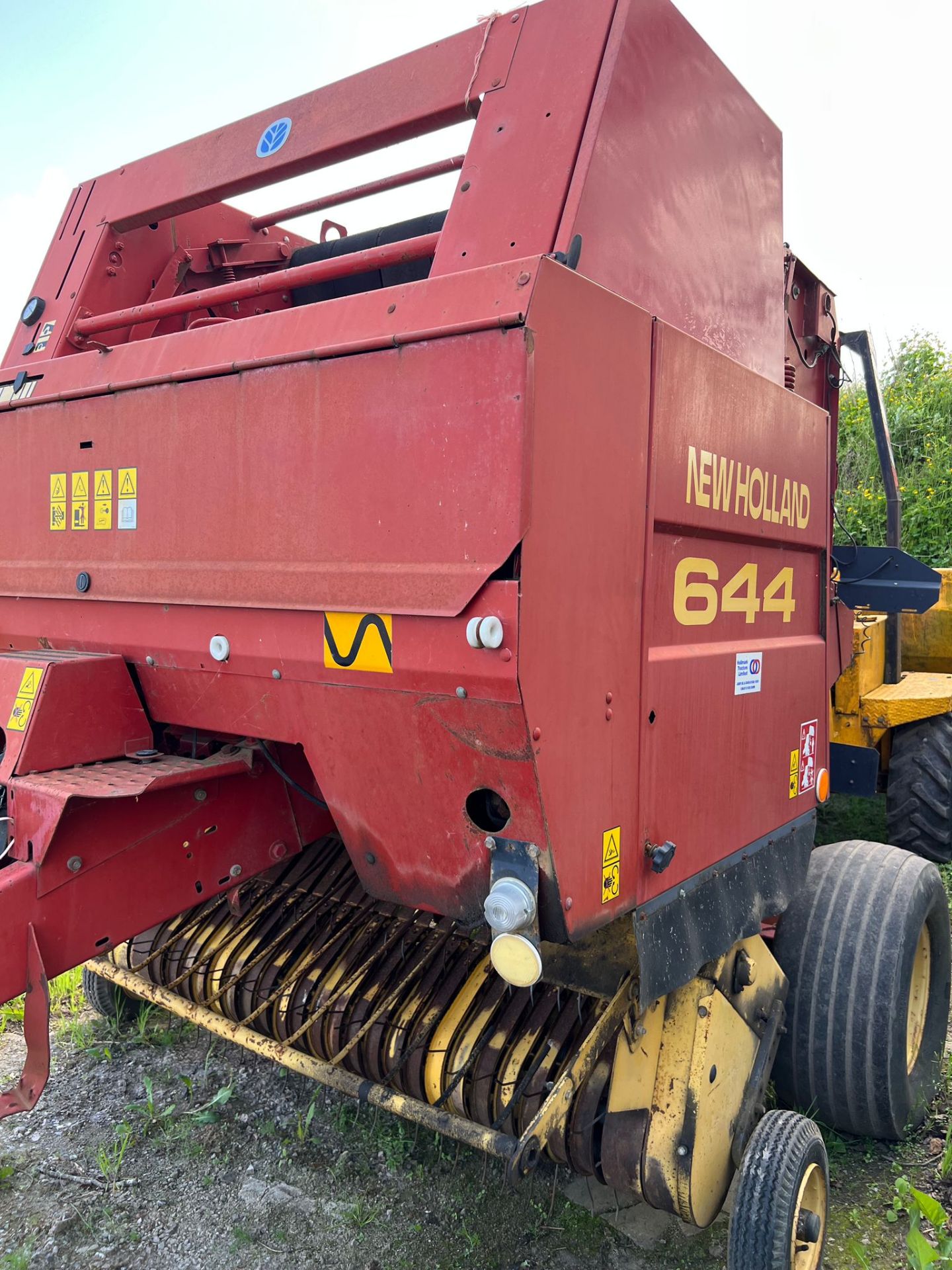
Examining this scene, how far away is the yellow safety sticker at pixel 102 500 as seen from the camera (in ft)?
7.52

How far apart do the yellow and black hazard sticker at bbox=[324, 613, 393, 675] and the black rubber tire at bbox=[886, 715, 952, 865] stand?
3.47 meters

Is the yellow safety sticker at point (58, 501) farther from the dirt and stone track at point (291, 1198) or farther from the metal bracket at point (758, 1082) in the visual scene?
the metal bracket at point (758, 1082)

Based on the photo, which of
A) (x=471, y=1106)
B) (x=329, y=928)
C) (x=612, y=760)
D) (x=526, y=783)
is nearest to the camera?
(x=526, y=783)

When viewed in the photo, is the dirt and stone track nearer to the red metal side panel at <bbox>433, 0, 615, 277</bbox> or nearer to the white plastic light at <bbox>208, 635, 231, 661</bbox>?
the white plastic light at <bbox>208, 635, 231, 661</bbox>

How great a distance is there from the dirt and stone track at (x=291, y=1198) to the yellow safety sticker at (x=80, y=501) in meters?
1.76

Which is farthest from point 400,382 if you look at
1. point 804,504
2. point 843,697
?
point 843,697

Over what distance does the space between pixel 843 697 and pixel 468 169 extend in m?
3.24

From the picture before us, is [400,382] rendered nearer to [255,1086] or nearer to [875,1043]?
[875,1043]

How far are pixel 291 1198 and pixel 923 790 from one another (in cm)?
323

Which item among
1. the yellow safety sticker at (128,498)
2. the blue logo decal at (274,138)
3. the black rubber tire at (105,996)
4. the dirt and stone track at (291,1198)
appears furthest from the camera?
the black rubber tire at (105,996)

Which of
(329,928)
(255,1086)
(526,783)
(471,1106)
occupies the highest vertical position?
(526,783)

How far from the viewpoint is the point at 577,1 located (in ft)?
6.45

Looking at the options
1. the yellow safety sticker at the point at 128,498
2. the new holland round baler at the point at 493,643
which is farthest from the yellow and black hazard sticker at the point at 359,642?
the yellow safety sticker at the point at 128,498

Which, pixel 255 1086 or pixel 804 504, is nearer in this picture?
pixel 804 504
